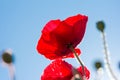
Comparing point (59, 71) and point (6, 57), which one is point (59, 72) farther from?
point (6, 57)

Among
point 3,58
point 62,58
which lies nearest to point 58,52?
point 62,58

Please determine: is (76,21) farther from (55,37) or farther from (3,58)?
(3,58)

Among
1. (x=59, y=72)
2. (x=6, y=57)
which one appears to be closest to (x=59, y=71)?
(x=59, y=72)

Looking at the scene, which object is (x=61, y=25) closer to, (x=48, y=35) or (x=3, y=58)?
(x=48, y=35)

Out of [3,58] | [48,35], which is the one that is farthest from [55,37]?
[3,58]
